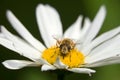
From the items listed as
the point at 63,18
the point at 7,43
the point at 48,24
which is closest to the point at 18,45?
the point at 7,43

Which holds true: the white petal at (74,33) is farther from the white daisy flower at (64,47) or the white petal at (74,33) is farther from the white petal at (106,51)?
the white petal at (106,51)

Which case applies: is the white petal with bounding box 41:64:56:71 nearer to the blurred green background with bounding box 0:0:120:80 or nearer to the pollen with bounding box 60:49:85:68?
the pollen with bounding box 60:49:85:68

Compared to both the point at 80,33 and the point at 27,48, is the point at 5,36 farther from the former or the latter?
the point at 80,33

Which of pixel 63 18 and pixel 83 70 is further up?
pixel 63 18

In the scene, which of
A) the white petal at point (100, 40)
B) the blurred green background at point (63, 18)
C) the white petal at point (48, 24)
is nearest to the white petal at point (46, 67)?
the white petal at point (100, 40)

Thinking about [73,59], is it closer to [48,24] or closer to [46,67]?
[46,67]
